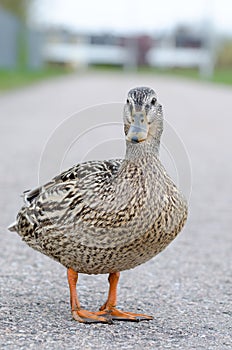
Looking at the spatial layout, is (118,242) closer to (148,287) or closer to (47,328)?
(47,328)

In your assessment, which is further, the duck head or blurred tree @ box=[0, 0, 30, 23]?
blurred tree @ box=[0, 0, 30, 23]

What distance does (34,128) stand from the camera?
13789 millimetres

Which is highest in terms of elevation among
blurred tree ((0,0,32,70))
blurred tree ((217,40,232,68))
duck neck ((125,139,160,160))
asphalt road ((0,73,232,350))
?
duck neck ((125,139,160,160))

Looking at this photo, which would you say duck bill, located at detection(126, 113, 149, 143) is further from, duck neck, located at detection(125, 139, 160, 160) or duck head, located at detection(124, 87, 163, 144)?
duck neck, located at detection(125, 139, 160, 160)

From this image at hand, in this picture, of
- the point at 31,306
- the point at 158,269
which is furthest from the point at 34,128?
the point at 31,306

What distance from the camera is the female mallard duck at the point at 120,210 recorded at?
367cm

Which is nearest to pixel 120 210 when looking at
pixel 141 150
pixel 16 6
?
pixel 141 150

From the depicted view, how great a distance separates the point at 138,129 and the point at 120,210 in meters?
0.35

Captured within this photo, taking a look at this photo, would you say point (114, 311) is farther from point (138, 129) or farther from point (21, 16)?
point (21, 16)

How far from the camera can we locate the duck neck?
3783 millimetres

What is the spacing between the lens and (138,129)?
3621 millimetres

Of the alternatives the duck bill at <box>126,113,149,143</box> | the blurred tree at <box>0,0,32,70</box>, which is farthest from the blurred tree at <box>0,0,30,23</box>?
the duck bill at <box>126,113,149,143</box>

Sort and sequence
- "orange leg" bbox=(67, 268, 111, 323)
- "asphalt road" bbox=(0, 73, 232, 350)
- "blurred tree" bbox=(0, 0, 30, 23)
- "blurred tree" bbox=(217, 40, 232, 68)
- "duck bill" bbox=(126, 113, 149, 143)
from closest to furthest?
"duck bill" bbox=(126, 113, 149, 143) < "asphalt road" bbox=(0, 73, 232, 350) < "orange leg" bbox=(67, 268, 111, 323) < "blurred tree" bbox=(0, 0, 30, 23) < "blurred tree" bbox=(217, 40, 232, 68)

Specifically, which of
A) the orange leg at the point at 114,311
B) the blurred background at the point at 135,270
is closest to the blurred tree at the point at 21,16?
the blurred background at the point at 135,270
